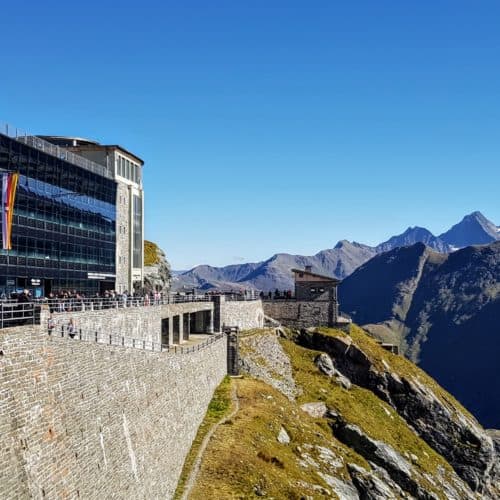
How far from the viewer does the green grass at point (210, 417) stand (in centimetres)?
4000

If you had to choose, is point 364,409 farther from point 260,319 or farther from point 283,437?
point 283,437

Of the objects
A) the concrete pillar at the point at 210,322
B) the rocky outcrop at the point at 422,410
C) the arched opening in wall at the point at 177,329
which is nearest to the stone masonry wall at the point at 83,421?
the arched opening in wall at the point at 177,329

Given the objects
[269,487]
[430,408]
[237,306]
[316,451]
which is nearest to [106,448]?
[269,487]

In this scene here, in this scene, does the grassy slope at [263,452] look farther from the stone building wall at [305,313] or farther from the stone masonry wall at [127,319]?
the stone building wall at [305,313]

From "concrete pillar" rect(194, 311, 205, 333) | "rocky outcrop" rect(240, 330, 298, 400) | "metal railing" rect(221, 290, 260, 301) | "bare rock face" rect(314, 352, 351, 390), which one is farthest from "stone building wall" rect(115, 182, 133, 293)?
"bare rock face" rect(314, 352, 351, 390)

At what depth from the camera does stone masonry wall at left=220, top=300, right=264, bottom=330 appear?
264ft

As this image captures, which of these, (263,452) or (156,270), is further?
(156,270)

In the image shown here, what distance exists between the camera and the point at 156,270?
105438 millimetres

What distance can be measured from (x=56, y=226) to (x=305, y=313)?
4836 centimetres

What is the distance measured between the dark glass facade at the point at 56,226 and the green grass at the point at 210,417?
19912 millimetres

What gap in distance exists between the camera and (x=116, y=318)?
4638cm

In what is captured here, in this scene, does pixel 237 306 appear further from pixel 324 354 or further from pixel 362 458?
pixel 362 458

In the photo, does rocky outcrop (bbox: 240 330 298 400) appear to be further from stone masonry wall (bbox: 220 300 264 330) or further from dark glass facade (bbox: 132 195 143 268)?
dark glass facade (bbox: 132 195 143 268)

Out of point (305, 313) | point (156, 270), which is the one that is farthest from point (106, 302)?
point (156, 270)
